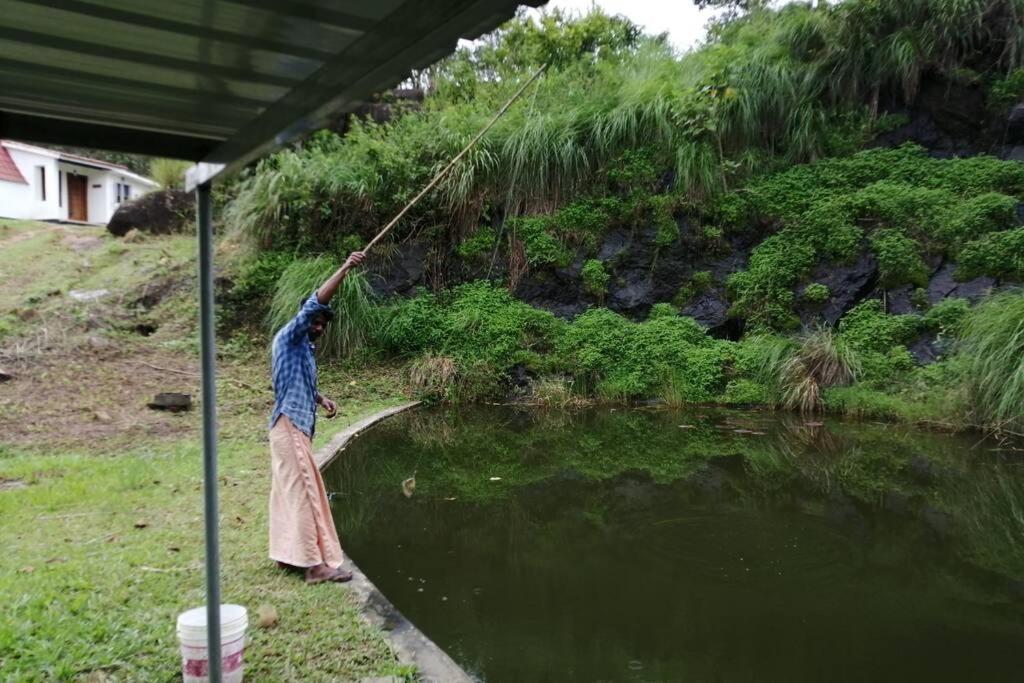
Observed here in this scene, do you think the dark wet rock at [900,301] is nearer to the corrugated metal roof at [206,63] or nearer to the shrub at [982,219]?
the shrub at [982,219]

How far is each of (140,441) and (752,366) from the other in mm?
7123

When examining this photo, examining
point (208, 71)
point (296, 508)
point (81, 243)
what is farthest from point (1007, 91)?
point (81, 243)

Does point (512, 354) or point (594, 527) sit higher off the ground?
point (512, 354)

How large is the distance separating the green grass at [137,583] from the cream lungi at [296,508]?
0.15 metres

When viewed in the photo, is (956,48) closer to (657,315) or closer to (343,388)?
(657,315)

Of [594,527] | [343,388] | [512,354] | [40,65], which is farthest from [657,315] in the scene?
[40,65]

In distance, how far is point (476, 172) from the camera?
1107cm

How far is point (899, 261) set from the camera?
359 inches

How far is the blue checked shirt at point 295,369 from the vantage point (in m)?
3.69

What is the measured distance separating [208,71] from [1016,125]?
11.6 metres

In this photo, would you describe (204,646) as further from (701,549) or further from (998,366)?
(998,366)

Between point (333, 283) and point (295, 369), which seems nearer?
point (333, 283)

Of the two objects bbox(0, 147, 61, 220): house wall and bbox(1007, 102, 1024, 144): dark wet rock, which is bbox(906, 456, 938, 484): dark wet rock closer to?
bbox(1007, 102, 1024, 144): dark wet rock

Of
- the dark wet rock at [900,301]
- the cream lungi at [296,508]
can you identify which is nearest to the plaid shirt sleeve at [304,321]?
the cream lungi at [296,508]
